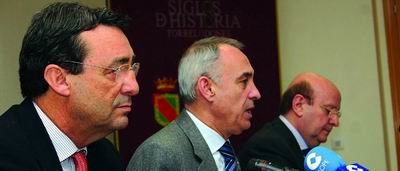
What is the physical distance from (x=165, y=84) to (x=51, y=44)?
219 centimetres

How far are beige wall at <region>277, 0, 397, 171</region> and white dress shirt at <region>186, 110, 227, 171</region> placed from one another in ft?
7.22

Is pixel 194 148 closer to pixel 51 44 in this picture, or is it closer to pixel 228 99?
pixel 228 99

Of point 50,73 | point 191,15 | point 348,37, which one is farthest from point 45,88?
point 348,37

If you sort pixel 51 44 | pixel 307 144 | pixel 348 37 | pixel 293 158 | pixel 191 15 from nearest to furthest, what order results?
pixel 51 44, pixel 293 158, pixel 307 144, pixel 191 15, pixel 348 37

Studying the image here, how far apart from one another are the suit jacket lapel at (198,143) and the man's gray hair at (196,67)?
12cm

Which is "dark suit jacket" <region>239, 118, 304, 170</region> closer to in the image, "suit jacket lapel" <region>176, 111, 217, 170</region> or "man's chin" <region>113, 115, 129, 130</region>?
"suit jacket lapel" <region>176, 111, 217, 170</region>

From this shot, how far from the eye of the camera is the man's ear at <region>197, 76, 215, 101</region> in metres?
2.14

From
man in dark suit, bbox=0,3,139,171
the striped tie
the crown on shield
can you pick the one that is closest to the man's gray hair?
the striped tie

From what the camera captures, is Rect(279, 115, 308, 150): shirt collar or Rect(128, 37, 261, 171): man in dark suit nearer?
Rect(128, 37, 261, 171): man in dark suit

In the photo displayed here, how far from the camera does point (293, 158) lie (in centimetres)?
267

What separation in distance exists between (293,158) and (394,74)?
2.11m

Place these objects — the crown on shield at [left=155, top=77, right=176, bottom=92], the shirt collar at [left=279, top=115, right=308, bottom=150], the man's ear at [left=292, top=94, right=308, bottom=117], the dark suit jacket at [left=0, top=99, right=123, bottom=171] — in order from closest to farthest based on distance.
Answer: the dark suit jacket at [left=0, top=99, right=123, bottom=171] < the shirt collar at [left=279, top=115, right=308, bottom=150] < the man's ear at [left=292, top=94, right=308, bottom=117] < the crown on shield at [left=155, top=77, right=176, bottom=92]

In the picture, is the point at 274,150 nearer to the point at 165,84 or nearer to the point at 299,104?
the point at 299,104

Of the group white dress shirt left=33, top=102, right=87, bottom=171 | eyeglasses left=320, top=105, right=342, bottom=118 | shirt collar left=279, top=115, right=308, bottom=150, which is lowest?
shirt collar left=279, top=115, right=308, bottom=150
